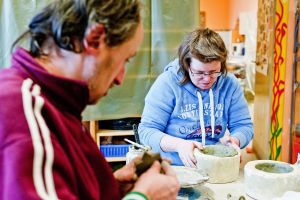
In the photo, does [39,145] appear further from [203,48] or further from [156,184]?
[203,48]

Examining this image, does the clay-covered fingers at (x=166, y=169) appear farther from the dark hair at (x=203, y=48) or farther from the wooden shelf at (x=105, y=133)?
the wooden shelf at (x=105, y=133)

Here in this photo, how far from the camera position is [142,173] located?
0.82 meters

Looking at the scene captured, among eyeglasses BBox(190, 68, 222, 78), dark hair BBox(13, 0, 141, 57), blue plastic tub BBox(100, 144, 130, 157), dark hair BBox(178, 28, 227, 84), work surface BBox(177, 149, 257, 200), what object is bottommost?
blue plastic tub BBox(100, 144, 130, 157)

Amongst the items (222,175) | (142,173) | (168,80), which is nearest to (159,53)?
(168,80)

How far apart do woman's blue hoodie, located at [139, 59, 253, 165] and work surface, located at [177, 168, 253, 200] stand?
283mm

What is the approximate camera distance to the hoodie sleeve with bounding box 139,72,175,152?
1530mm

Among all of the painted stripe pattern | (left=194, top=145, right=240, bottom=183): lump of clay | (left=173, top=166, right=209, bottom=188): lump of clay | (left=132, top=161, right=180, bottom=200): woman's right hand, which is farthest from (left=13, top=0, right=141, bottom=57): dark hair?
(left=194, top=145, right=240, bottom=183): lump of clay

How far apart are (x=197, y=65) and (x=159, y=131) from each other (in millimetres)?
300

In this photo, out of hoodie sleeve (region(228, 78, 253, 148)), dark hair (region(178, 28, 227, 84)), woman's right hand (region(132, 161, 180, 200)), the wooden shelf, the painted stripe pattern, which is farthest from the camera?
the wooden shelf

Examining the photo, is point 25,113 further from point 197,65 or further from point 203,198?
point 197,65

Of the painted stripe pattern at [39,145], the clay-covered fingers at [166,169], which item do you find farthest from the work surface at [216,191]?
the painted stripe pattern at [39,145]

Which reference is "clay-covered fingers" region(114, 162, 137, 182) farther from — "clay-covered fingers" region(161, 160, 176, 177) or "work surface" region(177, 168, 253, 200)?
"work surface" region(177, 168, 253, 200)

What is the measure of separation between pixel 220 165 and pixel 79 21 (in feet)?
2.54

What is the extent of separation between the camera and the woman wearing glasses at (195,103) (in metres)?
1.47
